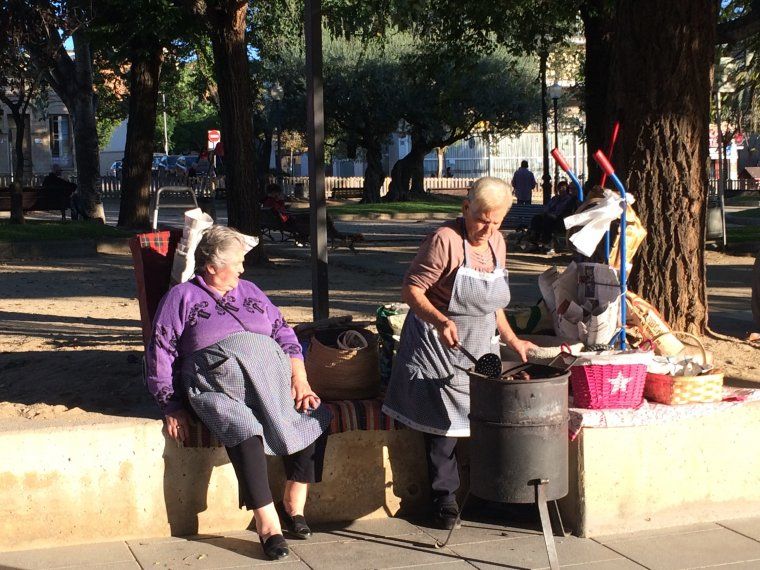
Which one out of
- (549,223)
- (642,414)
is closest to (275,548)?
(642,414)

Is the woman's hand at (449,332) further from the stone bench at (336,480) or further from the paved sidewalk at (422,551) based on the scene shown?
the paved sidewalk at (422,551)

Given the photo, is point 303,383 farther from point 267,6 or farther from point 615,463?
point 267,6

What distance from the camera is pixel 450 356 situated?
5195 millimetres

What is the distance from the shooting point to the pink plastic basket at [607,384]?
5.32m

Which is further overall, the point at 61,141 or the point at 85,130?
the point at 61,141

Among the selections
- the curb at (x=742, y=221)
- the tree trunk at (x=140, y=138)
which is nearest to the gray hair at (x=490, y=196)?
the tree trunk at (x=140, y=138)

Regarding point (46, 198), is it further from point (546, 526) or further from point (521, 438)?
point (546, 526)

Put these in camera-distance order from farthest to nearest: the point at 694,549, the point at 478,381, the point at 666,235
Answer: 1. the point at 666,235
2. the point at 694,549
3. the point at 478,381

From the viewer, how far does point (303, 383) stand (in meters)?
5.22

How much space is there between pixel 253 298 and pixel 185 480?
91 centimetres

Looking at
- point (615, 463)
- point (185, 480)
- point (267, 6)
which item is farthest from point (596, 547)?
point (267, 6)

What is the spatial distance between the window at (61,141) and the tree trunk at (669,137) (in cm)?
5059

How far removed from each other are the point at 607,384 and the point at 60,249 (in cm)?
1386

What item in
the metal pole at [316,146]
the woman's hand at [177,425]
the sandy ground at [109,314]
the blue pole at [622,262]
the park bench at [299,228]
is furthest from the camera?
the park bench at [299,228]
